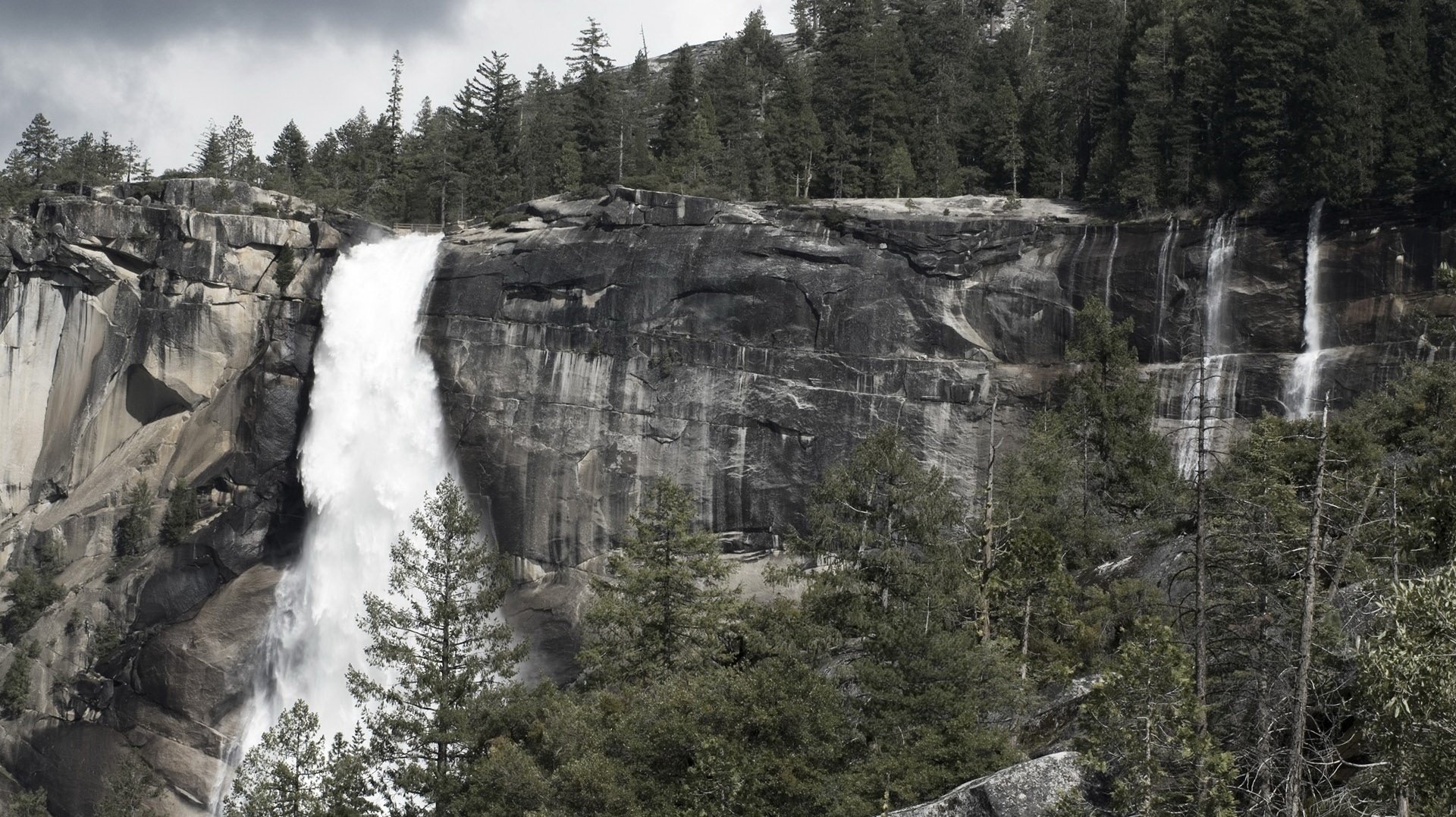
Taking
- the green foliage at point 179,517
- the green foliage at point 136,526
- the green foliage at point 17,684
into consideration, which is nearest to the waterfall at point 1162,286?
the green foliage at point 179,517

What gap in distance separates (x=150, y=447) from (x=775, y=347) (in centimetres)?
2778

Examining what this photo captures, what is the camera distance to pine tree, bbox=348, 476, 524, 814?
26.8m

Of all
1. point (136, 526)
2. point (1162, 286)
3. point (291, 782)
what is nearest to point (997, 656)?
point (291, 782)

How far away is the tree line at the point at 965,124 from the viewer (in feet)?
149

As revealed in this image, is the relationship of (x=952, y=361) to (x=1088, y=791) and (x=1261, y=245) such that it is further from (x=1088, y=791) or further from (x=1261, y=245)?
(x=1088, y=791)

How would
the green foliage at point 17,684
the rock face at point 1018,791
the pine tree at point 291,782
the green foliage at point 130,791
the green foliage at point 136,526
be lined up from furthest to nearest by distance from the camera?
the green foliage at point 136,526 → the green foliage at point 17,684 → the green foliage at point 130,791 → the pine tree at point 291,782 → the rock face at point 1018,791

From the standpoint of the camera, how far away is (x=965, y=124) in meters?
65.1

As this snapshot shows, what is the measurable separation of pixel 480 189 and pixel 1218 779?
180 feet

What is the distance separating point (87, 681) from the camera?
173ft

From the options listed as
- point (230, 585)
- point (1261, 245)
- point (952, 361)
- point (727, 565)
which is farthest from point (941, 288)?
point (230, 585)

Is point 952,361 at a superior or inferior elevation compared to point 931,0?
inferior

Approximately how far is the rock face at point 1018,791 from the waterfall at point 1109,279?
3372 cm

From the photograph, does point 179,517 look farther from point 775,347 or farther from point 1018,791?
point 1018,791

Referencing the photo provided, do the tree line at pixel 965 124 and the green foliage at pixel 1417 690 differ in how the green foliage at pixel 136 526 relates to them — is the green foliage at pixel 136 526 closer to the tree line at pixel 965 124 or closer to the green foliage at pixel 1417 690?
the tree line at pixel 965 124
